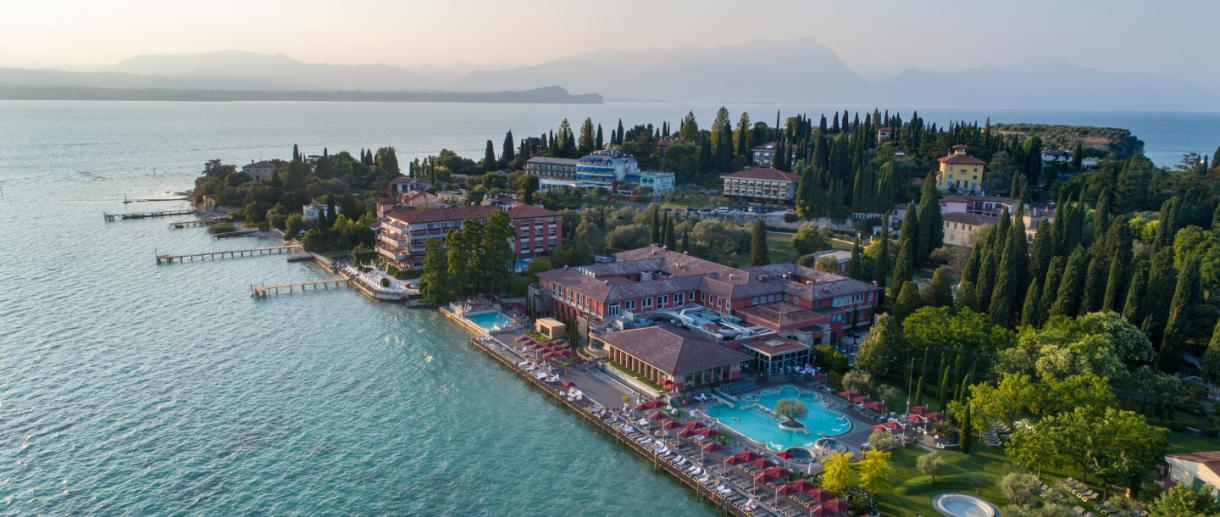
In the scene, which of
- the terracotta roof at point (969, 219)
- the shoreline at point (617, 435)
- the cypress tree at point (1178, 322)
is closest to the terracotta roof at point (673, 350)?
the shoreline at point (617, 435)

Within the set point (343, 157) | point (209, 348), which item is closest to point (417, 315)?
point (209, 348)

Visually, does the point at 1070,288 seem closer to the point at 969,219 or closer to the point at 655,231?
the point at 969,219

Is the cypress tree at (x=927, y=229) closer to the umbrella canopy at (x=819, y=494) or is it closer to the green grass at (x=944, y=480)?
the green grass at (x=944, y=480)

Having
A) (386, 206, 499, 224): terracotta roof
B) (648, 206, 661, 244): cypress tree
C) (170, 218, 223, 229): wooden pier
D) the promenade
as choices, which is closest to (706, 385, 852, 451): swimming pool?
the promenade

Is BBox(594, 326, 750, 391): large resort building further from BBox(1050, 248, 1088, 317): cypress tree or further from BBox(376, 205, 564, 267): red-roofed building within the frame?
BBox(376, 205, 564, 267): red-roofed building

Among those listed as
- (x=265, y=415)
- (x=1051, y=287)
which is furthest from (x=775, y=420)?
(x=265, y=415)

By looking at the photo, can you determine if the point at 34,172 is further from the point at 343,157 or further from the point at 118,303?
the point at 118,303
